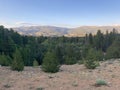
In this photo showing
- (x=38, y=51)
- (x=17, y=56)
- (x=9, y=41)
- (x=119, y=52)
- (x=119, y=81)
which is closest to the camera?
(x=119, y=81)

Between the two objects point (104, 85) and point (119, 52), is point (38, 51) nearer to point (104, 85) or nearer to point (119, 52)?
point (119, 52)

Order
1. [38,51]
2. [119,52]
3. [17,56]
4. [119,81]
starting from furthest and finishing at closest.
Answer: [38,51], [119,52], [17,56], [119,81]

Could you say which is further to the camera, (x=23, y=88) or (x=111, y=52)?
(x=111, y=52)

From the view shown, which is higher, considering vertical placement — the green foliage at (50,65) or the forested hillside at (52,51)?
the green foliage at (50,65)

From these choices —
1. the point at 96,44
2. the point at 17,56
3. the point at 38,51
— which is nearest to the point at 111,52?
the point at 38,51

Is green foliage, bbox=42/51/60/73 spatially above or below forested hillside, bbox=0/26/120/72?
above

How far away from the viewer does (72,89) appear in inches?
456

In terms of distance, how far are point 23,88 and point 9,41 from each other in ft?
234

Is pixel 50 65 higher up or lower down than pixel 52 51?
lower down

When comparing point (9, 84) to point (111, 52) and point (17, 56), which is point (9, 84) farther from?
point (111, 52)

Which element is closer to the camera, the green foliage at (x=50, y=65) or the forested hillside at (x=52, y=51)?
the green foliage at (x=50, y=65)

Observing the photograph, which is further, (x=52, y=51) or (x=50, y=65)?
(x=52, y=51)

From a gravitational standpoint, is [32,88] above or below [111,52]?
above

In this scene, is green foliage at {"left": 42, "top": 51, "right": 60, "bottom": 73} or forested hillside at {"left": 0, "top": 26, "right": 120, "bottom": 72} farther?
forested hillside at {"left": 0, "top": 26, "right": 120, "bottom": 72}
